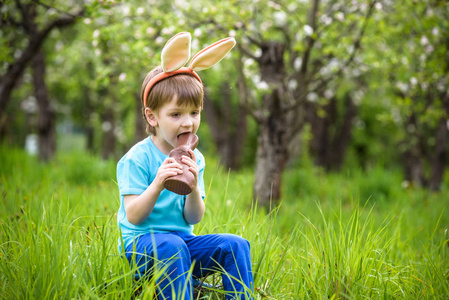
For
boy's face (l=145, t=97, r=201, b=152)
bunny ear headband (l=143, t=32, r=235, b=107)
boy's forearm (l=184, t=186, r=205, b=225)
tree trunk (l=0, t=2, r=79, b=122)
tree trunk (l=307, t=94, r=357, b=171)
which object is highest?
tree trunk (l=0, t=2, r=79, b=122)

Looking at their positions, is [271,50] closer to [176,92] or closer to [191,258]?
[176,92]

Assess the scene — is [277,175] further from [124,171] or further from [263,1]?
[124,171]

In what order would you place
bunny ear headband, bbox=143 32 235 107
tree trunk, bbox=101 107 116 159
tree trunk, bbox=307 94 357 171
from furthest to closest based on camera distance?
tree trunk, bbox=307 94 357 171
tree trunk, bbox=101 107 116 159
bunny ear headband, bbox=143 32 235 107

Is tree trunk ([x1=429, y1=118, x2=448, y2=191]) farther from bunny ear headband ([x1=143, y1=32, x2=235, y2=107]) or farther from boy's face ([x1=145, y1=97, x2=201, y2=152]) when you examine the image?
boy's face ([x1=145, y1=97, x2=201, y2=152])

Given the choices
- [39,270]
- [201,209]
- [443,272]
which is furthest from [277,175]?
[39,270]

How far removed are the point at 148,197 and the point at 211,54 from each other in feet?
2.70

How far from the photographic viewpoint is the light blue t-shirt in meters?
1.95

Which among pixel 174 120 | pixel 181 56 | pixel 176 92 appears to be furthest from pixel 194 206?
pixel 181 56

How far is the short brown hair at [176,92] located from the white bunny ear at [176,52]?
6cm

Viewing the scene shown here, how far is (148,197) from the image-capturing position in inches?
71.9

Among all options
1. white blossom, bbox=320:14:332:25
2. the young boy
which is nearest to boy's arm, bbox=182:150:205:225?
the young boy

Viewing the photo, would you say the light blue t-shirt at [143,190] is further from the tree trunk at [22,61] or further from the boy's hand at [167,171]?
the tree trunk at [22,61]

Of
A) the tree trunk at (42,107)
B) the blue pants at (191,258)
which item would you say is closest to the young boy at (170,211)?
the blue pants at (191,258)

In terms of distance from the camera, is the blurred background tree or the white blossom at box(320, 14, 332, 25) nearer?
the blurred background tree
